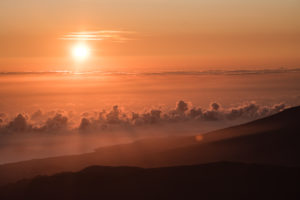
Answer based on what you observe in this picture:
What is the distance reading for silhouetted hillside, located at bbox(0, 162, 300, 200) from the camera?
35.3 m

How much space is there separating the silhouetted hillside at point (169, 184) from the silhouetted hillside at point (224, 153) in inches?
A: 301

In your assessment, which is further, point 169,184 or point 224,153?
point 224,153

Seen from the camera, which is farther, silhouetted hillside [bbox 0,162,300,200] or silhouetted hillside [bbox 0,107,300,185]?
silhouetted hillside [bbox 0,107,300,185]

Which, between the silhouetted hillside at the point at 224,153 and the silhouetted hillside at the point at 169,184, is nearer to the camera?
the silhouetted hillside at the point at 169,184

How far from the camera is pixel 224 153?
190ft

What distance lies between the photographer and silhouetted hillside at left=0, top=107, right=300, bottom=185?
50.3 metres

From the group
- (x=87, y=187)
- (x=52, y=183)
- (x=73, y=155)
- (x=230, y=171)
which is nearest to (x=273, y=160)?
(x=230, y=171)

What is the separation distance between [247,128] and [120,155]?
86.9ft

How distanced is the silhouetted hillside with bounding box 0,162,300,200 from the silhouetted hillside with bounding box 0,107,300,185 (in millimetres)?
7657

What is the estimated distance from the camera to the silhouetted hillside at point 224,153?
50312mm

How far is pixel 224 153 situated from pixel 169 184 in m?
21.7

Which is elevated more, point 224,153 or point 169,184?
point 169,184

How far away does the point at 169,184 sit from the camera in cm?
3822

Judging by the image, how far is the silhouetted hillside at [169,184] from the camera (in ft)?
116
